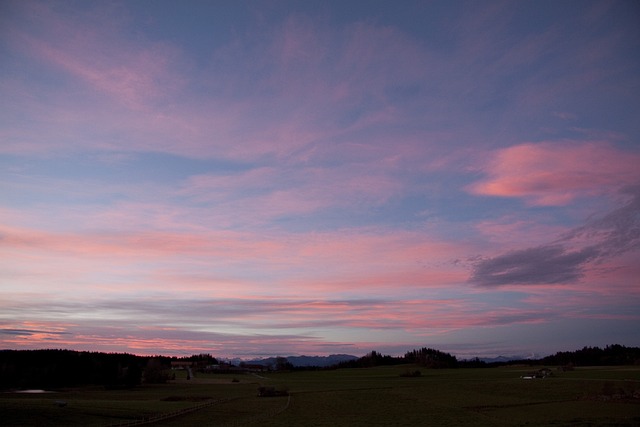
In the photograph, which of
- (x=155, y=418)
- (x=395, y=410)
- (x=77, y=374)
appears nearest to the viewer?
(x=155, y=418)

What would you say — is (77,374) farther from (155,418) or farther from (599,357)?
(599,357)

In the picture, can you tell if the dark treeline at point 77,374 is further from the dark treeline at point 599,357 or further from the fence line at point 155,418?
the dark treeline at point 599,357

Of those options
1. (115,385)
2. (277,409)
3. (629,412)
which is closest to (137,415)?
(277,409)

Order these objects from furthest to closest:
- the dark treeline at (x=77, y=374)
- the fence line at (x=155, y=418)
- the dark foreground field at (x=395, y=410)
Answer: the dark treeline at (x=77, y=374)
the fence line at (x=155, y=418)
the dark foreground field at (x=395, y=410)

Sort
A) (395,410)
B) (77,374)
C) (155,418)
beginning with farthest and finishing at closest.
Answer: (77,374), (395,410), (155,418)

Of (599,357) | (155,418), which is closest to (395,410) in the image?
(155,418)

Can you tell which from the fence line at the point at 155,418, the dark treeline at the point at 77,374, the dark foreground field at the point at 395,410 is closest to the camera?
the dark foreground field at the point at 395,410

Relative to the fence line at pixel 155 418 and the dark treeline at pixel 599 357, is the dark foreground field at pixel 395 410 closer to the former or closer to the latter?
the fence line at pixel 155 418

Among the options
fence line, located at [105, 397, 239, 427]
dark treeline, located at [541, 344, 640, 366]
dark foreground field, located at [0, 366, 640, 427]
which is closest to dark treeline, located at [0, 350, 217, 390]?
dark foreground field, located at [0, 366, 640, 427]

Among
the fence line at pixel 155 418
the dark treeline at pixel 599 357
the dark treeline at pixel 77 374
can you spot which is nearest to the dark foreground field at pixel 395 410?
the fence line at pixel 155 418

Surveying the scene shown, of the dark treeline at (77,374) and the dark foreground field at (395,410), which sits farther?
the dark treeline at (77,374)

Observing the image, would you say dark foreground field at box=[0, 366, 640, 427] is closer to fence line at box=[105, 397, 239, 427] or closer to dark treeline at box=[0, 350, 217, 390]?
fence line at box=[105, 397, 239, 427]

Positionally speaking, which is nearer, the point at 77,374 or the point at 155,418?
the point at 155,418

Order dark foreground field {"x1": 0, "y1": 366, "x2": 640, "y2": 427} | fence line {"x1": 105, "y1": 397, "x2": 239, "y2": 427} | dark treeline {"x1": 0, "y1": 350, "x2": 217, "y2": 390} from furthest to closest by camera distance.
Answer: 1. dark treeline {"x1": 0, "y1": 350, "x2": 217, "y2": 390}
2. fence line {"x1": 105, "y1": 397, "x2": 239, "y2": 427}
3. dark foreground field {"x1": 0, "y1": 366, "x2": 640, "y2": 427}
